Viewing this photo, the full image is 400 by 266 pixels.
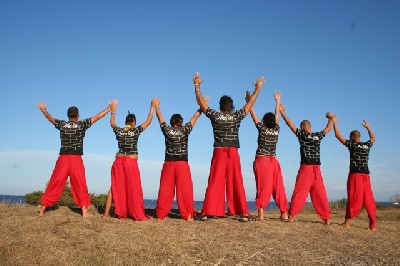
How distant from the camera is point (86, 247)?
718cm

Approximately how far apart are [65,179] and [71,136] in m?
1.09

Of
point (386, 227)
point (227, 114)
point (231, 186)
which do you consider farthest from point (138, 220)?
point (386, 227)

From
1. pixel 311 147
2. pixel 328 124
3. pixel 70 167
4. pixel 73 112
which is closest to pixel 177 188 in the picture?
pixel 70 167

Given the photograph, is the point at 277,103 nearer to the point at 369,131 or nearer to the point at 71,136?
the point at 369,131

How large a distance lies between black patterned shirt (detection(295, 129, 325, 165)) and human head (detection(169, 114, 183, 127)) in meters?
3.20

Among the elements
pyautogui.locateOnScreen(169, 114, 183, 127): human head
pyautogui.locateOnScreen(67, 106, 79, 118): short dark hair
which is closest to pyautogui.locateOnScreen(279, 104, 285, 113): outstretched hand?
pyautogui.locateOnScreen(169, 114, 183, 127): human head

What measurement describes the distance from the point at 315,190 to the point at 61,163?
255 inches

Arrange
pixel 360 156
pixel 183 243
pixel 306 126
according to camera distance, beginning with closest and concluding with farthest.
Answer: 1. pixel 183 243
2. pixel 360 156
3. pixel 306 126

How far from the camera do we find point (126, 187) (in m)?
10.5

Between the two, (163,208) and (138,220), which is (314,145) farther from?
A: (138,220)

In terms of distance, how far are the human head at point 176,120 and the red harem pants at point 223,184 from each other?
124 cm

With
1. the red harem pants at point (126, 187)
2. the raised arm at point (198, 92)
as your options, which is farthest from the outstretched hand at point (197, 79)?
the red harem pants at point (126, 187)

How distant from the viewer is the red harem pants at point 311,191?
10.6 meters

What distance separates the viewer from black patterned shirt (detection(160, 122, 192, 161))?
10.4m
